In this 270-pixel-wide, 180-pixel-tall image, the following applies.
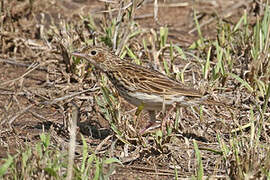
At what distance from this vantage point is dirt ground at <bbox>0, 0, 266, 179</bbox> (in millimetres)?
5578

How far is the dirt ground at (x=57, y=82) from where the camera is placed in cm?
558

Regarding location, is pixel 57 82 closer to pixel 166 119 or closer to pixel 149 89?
pixel 149 89

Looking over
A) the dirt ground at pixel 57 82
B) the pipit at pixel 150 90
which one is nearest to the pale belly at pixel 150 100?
the pipit at pixel 150 90

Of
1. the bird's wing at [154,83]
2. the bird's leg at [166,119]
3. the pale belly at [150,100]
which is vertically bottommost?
the bird's leg at [166,119]

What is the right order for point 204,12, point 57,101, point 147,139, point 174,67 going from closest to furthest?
point 147,139, point 57,101, point 174,67, point 204,12

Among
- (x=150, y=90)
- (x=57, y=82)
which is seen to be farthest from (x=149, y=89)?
(x=57, y=82)

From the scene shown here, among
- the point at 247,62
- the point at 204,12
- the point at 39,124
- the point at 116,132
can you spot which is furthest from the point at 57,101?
the point at 204,12

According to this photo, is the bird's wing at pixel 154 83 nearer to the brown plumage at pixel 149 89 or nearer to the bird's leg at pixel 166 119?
the brown plumage at pixel 149 89

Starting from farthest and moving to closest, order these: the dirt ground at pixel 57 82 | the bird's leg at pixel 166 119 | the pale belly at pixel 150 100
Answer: the pale belly at pixel 150 100
the bird's leg at pixel 166 119
the dirt ground at pixel 57 82

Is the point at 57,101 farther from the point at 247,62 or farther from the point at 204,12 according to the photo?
the point at 204,12

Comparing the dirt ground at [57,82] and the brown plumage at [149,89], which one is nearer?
the dirt ground at [57,82]

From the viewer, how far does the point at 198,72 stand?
7480 millimetres

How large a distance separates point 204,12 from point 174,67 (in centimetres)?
279

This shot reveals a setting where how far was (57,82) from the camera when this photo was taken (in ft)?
24.6
